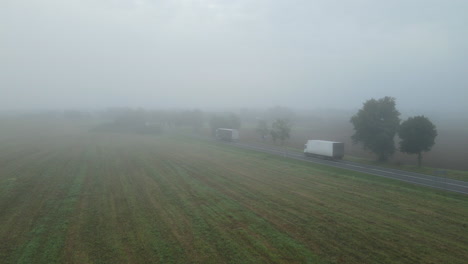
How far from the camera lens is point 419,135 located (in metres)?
33.7

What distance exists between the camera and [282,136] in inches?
2137

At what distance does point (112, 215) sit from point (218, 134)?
2046 inches

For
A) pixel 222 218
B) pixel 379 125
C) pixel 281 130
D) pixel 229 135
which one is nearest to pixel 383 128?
pixel 379 125

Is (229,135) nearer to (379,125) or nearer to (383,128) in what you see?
(379,125)

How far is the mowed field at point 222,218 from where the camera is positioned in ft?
37.8

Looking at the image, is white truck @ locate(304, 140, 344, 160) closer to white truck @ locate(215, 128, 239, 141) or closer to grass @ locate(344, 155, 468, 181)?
grass @ locate(344, 155, 468, 181)

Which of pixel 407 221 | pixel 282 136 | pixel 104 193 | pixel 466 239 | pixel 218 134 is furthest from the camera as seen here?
pixel 218 134

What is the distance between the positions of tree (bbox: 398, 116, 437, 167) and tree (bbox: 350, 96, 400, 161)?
107 inches

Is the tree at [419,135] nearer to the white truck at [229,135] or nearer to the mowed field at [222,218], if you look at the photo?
the mowed field at [222,218]

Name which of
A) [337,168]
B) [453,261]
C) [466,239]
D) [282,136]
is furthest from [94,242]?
[282,136]

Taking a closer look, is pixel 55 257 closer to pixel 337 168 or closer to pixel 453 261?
pixel 453 261

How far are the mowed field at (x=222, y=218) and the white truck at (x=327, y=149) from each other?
10.4m

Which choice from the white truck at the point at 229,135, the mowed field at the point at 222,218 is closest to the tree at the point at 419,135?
the mowed field at the point at 222,218

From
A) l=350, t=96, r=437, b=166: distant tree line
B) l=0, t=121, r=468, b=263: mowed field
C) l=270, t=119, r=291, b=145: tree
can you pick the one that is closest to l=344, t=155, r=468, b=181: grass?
l=350, t=96, r=437, b=166: distant tree line
